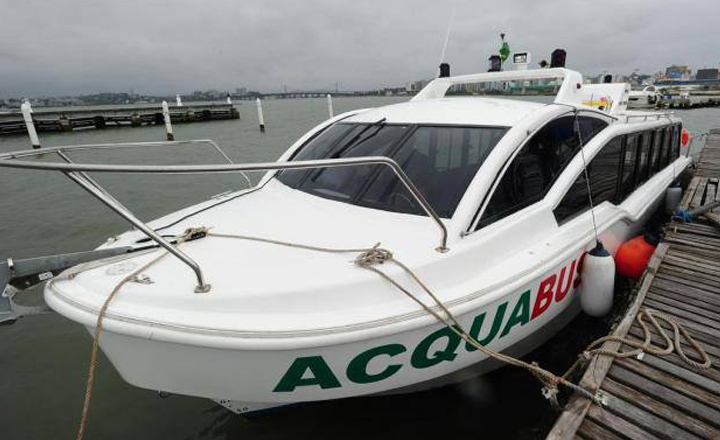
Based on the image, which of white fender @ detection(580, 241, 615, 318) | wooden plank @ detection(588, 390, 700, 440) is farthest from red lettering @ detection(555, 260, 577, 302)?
wooden plank @ detection(588, 390, 700, 440)

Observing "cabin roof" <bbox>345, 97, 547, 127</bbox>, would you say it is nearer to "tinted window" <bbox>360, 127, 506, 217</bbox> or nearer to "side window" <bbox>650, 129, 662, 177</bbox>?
"tinted window" <bbox>360, 127, 506, 217</bbox>

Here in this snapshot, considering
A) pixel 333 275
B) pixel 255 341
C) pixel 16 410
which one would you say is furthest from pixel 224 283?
pixel 16 410

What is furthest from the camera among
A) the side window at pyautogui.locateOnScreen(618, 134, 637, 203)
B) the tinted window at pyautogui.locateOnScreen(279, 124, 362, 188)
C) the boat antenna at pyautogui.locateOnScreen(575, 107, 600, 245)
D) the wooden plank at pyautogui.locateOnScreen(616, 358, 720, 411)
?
the side window at pyautogui.locateOnScreen(618, 134, 637, 203)

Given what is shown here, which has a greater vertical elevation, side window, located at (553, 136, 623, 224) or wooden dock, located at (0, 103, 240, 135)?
wooden dock, located at (0, 103, 240, 135)

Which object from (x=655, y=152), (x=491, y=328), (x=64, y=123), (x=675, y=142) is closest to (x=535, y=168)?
(x=491, y=328)

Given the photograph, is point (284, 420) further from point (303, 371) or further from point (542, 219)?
point (542, 219)

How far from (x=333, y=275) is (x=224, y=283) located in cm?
58

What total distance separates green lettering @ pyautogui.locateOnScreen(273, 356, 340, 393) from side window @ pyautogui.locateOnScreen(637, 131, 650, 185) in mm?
4597

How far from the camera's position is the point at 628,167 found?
4.27 metres

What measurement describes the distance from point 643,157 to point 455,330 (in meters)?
4.35

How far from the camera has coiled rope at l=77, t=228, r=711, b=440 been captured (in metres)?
2.00

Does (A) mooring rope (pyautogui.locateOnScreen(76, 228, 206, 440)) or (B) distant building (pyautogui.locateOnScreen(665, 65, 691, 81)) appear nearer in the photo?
(A) mooring rope (pyautogui.locateOnScreen(76, 228, 206, 440))

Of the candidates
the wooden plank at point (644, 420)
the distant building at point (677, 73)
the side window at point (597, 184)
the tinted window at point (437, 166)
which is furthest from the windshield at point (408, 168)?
the distant building at point (677, 73)

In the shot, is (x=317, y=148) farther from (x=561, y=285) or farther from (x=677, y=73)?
(x=677, y=73)
